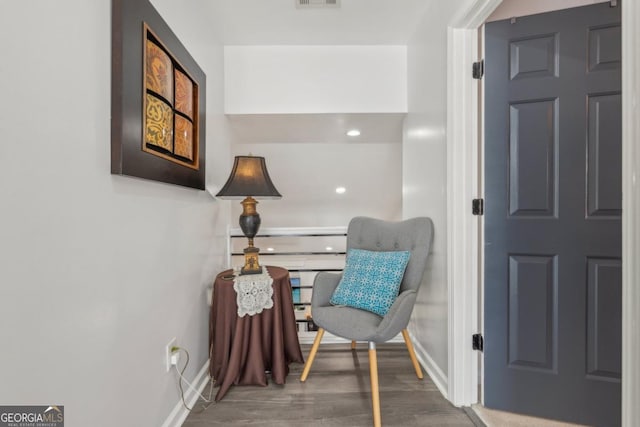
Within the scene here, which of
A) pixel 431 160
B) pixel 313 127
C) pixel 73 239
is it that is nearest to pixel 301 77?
pixel 313 127

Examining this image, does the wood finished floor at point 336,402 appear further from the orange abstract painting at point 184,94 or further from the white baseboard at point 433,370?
the orange abstract painting at point 184,94

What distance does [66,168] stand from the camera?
2.89 feet

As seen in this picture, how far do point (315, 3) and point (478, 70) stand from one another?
112cm

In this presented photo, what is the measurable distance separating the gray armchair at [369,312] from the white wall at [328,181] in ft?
7.03

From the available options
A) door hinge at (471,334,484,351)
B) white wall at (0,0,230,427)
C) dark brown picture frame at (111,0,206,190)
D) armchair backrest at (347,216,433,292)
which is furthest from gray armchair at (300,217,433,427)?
dark brown picture frame at (111,0,206,190)

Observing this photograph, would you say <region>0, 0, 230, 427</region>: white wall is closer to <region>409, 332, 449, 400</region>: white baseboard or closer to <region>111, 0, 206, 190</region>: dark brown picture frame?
<region>111, 0, 206, 190</region>: dark brown picture frame

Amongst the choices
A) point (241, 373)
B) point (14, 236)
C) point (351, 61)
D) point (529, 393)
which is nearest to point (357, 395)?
point (241, 373)

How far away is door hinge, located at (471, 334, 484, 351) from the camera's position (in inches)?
66.2

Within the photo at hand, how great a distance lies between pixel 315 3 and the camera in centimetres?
204

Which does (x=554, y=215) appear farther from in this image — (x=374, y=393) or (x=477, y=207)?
(x=374, y=393)

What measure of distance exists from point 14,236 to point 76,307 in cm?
28

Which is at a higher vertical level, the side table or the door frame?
the door frame

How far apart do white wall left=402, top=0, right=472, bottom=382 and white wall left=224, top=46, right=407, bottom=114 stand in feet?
0.79

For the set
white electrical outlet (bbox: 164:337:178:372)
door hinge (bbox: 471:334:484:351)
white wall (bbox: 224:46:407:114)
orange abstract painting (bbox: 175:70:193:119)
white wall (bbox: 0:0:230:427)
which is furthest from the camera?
white wall (bbox: 224:46:407:114)
